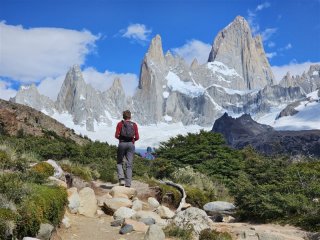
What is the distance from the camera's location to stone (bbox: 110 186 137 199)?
14.2m

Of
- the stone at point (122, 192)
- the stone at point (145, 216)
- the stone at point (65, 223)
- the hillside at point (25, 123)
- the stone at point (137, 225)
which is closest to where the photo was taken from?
the stone at point (65, 223)

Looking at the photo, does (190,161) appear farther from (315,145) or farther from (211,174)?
(315,145)

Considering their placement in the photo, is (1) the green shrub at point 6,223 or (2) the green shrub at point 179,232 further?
(2) the green shrub at point 179,232

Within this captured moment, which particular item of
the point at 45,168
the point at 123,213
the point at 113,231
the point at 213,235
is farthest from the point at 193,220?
the point at 45,168

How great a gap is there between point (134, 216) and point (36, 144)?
49.2 feet

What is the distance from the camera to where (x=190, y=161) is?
3042 centimetres

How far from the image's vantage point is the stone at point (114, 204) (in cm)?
1288

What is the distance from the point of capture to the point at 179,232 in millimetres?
10273

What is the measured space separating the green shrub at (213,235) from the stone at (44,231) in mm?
3240

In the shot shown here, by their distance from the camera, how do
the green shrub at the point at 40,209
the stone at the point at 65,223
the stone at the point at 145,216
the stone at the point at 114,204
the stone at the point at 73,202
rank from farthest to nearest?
the stone at the point at 114,204 → the stone at the point at 73,202 → the stone at the point at 145,216 → the stone at the point at 65,223 → the green shrub at the point at 40,209

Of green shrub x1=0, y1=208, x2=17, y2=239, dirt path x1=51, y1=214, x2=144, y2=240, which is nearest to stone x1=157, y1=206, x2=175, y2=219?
dirt path x1=51, y1=214, x2=144, y2=240

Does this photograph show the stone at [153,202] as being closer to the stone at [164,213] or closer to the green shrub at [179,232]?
the stone at [164,213]

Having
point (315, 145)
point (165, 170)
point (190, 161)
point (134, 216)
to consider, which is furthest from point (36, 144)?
point (315, 145)

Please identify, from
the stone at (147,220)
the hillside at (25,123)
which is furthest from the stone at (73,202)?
the hillside at (25,123)
